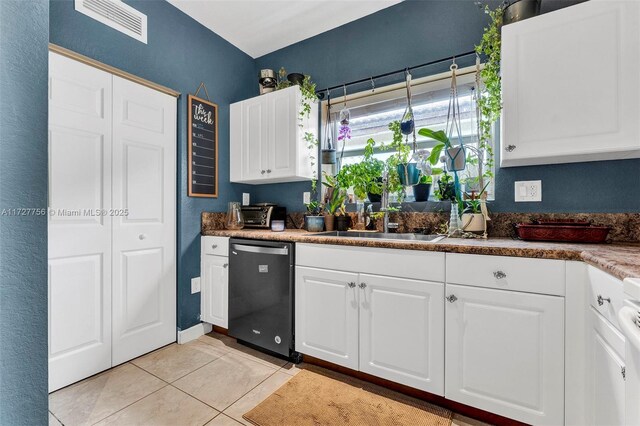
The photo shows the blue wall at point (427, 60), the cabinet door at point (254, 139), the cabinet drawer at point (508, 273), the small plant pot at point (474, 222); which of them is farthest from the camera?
the cabinet door at point (254, 139)

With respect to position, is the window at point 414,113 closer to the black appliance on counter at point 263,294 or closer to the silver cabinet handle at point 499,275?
A: the silver cabinet handle at point 499,275

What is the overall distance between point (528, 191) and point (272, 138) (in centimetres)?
193

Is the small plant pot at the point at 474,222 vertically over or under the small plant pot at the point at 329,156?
under

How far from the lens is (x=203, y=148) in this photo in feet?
8.25

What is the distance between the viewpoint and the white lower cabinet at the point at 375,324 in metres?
1.46

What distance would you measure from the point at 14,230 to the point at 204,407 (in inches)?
49.0

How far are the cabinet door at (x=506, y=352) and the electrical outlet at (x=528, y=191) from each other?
801mm

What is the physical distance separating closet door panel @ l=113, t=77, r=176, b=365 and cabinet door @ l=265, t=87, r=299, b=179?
78cm

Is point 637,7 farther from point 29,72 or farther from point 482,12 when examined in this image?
point 29,72

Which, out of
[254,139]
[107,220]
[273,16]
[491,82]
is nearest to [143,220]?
[107,220]

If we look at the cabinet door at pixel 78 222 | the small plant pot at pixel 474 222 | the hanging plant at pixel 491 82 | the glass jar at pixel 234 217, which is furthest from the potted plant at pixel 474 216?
the cabinet door at pixel 78 222

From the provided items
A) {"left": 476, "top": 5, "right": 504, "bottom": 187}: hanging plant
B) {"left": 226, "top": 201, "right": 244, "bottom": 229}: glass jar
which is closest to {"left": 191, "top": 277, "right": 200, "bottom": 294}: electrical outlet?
{"left": 226, "top": 201, "right": 244, "bottom": 229}: glass jar

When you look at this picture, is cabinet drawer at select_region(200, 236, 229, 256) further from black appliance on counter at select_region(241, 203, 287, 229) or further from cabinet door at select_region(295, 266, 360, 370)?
cabinet door at select_region(295, 266, 360, 370)

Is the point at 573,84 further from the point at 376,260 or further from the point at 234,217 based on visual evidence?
the point at 234,217
